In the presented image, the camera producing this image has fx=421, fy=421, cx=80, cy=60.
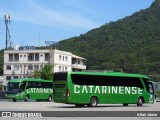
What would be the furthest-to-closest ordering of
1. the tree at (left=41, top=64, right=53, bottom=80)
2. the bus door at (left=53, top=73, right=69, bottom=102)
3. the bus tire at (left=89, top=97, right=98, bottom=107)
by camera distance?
1. the tree at (left=41, top=64, right=53, bottom=80)
2. the bus tire at (left=89, top=97, right=98, bottom=107)
3. the bus door at (left=53, top=73, right=69, bottom=102)

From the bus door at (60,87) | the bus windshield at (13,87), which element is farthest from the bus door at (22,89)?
the bus door at (60,87)

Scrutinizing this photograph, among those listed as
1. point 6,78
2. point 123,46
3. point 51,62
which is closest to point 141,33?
point 123,46

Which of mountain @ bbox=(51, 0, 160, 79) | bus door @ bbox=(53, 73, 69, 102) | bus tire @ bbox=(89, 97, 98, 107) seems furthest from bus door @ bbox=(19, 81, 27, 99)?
mountain @ bbox=(51, 0, 160, 79)

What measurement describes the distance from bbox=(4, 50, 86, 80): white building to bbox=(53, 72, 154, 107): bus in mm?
67386

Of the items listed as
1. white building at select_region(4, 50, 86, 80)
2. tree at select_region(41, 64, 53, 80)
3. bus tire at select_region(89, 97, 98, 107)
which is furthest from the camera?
white building at select_region(4, 50, 86, 80)

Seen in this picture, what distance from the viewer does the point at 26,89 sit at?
5219cm

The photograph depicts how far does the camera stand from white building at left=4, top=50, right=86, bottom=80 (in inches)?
4178

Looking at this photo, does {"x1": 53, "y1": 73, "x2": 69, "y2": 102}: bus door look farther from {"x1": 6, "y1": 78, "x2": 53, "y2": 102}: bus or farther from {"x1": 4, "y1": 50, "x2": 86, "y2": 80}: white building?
{"x1": 4, "y1": 50, "x2": 86, "y2": 80}: white building

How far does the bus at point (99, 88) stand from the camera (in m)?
33.6

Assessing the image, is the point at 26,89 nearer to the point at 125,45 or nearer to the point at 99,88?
the point at 99,88

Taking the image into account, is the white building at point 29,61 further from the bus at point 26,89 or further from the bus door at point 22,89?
the bus door at point 22,89

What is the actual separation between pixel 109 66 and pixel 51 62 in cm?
2296

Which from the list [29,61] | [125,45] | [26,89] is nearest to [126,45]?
[125,45]

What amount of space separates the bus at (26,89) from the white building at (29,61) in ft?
167
